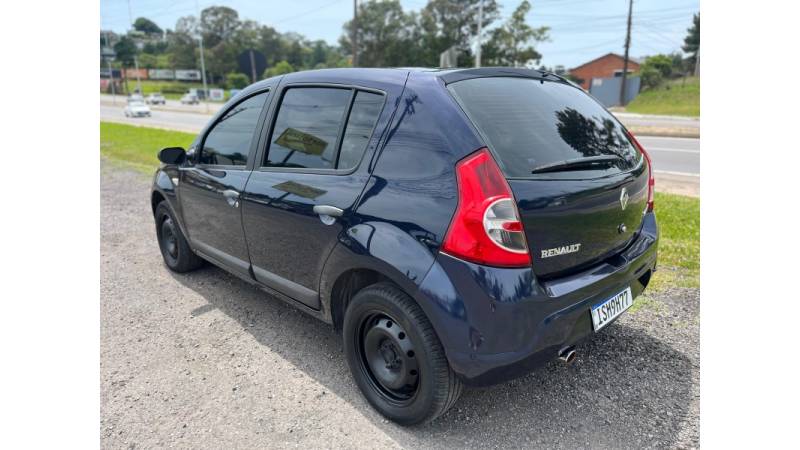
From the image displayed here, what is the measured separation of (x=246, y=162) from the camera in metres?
3.23

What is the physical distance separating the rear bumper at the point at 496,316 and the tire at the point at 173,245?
308 centimetres

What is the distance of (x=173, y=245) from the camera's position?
456cm

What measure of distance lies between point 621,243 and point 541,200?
0.75 meters

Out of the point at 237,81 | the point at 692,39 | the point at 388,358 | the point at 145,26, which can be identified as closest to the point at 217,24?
the point at 237,81

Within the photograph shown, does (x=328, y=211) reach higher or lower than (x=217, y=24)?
lower

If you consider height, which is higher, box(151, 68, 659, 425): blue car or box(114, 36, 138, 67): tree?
box(114, 36, 138, 67): tree

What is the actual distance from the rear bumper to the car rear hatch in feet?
0.44

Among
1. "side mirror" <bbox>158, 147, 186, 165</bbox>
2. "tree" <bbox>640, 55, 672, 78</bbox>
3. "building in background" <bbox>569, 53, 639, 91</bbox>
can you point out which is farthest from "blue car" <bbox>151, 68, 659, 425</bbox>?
"building in background" <bbox>569, 53, 639, 91</bbox>

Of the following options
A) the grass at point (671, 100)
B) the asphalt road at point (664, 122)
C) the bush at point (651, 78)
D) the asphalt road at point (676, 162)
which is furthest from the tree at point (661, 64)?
the asphalt road at point (676, 162)

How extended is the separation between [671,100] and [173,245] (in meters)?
38.6

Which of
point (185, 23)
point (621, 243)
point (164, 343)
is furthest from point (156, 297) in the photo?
point (185, 23)

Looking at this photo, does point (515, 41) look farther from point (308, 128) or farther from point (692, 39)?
point (308, 128)

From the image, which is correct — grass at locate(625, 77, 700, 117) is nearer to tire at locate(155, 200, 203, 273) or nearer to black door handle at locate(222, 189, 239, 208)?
tire at locate(155, 200, 203, 273)

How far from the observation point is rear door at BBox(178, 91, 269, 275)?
10.7 ft
